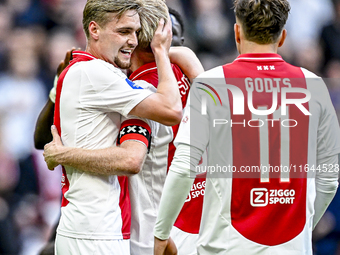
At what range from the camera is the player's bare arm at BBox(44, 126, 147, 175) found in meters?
2.54

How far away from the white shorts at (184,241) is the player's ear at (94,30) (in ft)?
4.36

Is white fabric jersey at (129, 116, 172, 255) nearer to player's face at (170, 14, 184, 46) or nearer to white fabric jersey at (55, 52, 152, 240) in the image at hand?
white fabric jersey at (55, 52, 152, 240)

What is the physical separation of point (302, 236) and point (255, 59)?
0.90m

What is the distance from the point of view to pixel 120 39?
2.81 meters

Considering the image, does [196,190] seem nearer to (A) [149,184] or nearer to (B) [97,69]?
A: (A) [149,184]

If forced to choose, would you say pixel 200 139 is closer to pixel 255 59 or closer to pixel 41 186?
pixel 255 59

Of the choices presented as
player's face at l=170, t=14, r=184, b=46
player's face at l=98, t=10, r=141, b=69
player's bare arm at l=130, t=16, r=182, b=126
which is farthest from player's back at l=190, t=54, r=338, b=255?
player's face at l=170, t=14, r=184, b=46

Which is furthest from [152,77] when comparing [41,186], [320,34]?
[320,34]

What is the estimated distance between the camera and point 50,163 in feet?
8.96

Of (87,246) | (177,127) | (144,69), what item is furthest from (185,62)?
(87,246)

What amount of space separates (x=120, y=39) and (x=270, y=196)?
1.21 meters

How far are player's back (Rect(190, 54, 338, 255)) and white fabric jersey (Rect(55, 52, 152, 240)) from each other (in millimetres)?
448

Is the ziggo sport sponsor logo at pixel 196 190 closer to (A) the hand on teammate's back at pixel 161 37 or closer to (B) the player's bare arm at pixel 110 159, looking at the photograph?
(B) the player's bare arm at pixel 110 159

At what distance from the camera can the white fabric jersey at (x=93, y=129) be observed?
2598mm
